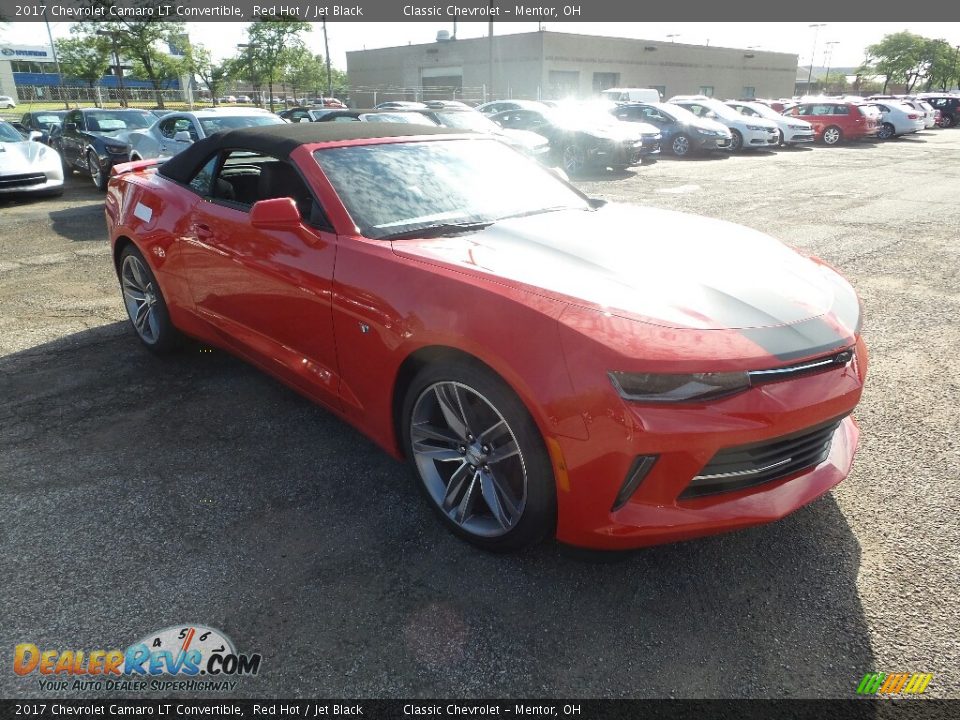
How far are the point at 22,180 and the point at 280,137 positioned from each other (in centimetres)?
960

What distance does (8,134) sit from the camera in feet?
38.2

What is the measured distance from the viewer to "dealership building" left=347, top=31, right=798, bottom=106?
49219 millimetres

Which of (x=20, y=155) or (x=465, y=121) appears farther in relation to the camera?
(x=465, y=121)

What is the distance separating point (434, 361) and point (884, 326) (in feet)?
13.7

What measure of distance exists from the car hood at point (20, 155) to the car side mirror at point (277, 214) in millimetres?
10067

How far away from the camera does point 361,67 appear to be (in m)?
65.2

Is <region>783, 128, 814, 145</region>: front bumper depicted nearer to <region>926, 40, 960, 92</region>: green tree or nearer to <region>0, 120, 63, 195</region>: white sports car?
<region>0, 120, 63, 195</region>: white sports car

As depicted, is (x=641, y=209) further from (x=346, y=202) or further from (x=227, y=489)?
(x=227, y=489)

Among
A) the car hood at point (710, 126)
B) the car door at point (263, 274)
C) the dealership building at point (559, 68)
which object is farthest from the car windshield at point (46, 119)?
the dealership building at point (559, 68)

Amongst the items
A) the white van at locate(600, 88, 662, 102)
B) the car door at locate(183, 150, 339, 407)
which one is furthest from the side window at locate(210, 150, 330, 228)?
the white van at locate(600, 88, 662, 102)

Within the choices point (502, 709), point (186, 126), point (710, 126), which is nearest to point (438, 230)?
point (502, 709)

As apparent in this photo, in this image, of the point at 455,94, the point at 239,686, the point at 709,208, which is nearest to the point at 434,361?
the point at 239,686

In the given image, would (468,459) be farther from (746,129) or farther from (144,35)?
(144,35)

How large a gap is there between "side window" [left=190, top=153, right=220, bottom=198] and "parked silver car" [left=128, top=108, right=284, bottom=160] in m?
6.68
